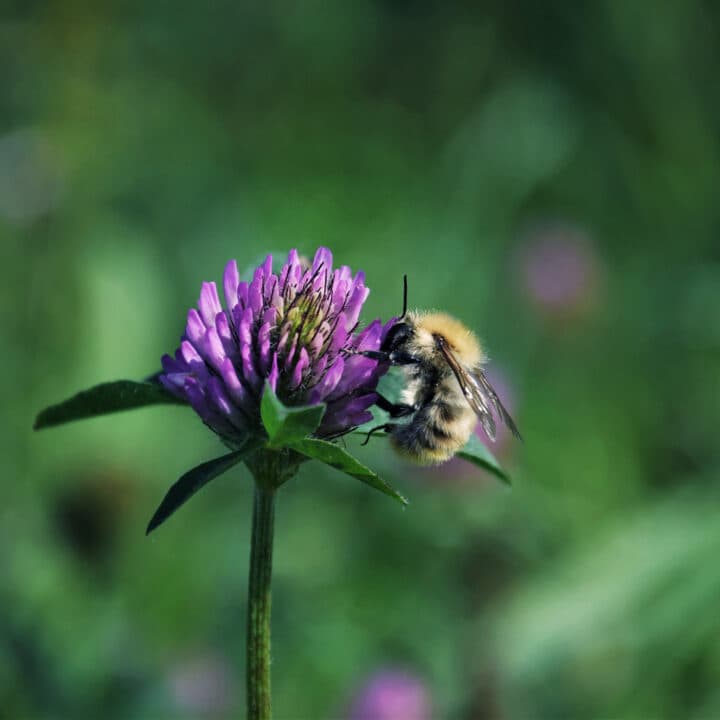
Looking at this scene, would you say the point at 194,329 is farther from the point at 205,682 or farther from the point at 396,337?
the point at 205,682

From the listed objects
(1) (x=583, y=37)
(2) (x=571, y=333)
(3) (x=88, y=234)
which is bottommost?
(2) (x=571, y=333)

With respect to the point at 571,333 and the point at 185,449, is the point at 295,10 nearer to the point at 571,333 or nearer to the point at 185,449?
the point at 571,333

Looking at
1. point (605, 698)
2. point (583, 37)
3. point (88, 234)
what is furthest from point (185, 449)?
point (583, 37)

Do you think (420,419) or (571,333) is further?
(571,333)

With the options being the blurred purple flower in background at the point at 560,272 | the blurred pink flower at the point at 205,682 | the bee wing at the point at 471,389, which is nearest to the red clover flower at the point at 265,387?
the bee wing at the point at 471,389

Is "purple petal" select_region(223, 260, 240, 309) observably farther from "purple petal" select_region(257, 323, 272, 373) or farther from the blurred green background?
the blurred green background

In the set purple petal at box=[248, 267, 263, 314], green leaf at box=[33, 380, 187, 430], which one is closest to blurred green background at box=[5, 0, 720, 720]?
green leaf at box=[33, 380, 187, 430]

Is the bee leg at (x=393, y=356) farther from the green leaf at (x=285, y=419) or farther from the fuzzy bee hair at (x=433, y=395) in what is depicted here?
the green leaf at (x=285, y=419)
